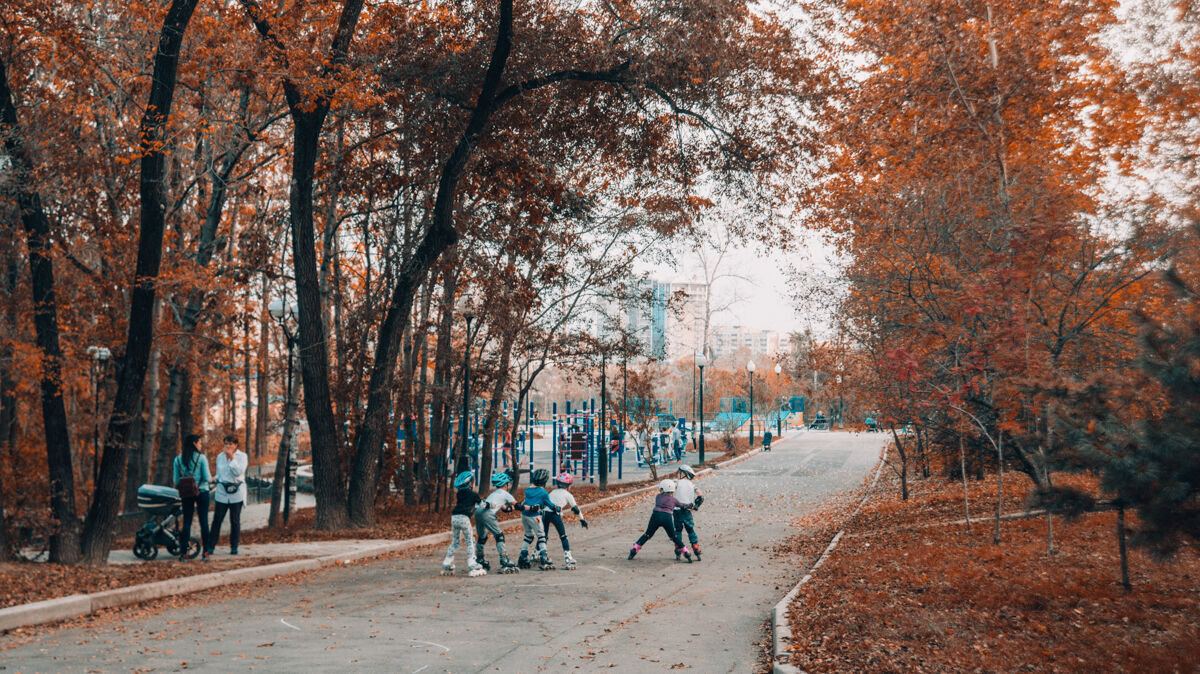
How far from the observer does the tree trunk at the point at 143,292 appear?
500 inches

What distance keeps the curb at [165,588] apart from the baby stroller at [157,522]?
1906 mm

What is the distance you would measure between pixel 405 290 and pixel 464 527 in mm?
6301

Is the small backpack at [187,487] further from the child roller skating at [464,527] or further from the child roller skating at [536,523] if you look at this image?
the child roller skating at [536,523]

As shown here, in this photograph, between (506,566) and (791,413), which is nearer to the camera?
(506,566)

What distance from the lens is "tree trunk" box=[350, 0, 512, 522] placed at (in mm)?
16688

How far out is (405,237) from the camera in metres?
20.9

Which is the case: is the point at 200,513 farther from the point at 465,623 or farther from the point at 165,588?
the point at 465,623

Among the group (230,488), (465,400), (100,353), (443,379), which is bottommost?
(230,488)

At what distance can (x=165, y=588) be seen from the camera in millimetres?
11250

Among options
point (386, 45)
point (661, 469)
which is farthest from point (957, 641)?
point (661, 469)

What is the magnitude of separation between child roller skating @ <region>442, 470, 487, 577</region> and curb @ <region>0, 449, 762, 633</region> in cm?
220

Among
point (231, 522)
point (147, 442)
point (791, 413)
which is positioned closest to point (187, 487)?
point (231, 522)

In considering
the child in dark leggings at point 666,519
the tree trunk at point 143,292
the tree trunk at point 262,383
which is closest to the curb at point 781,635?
the child in dark leggings at point 666,519

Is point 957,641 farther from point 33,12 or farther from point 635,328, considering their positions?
point 635,328
